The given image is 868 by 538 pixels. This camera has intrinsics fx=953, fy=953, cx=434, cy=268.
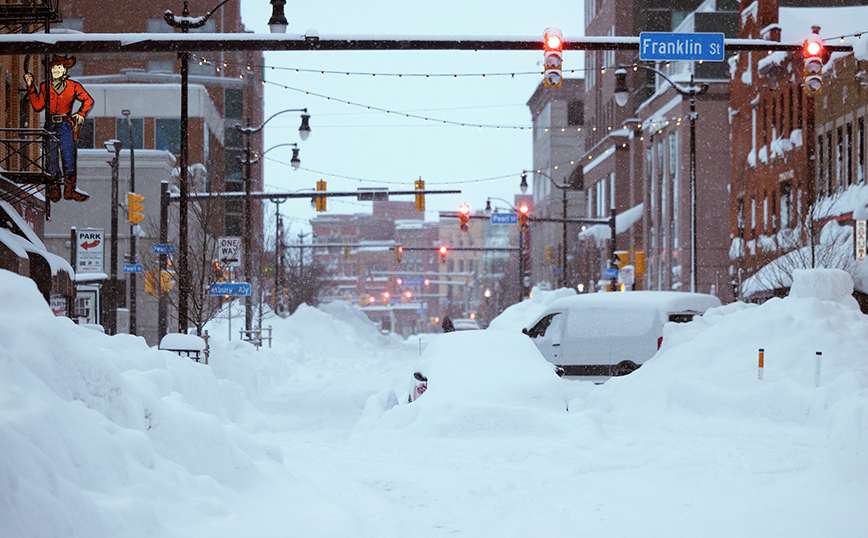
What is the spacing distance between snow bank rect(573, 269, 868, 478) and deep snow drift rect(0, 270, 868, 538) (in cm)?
4

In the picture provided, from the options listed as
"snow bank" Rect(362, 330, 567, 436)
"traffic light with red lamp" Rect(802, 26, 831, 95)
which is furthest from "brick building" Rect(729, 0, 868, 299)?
"snow bank" Rect(362, 330, 567, 436)

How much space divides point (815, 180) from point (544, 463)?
28664 mm

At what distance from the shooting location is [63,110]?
21.8 metres

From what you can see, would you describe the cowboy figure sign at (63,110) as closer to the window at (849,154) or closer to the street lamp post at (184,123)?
the street lamp post at (184,123)

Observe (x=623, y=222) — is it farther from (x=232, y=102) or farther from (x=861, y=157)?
(x=861, y=157)

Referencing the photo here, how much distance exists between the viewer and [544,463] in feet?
32.6

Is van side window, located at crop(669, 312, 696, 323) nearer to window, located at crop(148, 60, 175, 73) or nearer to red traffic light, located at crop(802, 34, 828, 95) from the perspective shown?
red traffic light, located at crop(802, 34, 828, 95)

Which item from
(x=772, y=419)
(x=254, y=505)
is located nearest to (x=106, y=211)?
(x=772, y=419)

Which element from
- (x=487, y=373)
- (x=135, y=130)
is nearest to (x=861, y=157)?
(x=487, y=373)

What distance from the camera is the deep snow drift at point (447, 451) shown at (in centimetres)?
612

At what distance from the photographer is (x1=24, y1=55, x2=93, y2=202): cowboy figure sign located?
21.3 meters

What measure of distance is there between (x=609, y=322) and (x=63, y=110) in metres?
13.5

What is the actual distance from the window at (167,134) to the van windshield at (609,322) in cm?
4219

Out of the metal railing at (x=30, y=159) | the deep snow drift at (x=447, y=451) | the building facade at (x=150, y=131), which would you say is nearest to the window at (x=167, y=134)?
the building facade at (x=150, y=131)
